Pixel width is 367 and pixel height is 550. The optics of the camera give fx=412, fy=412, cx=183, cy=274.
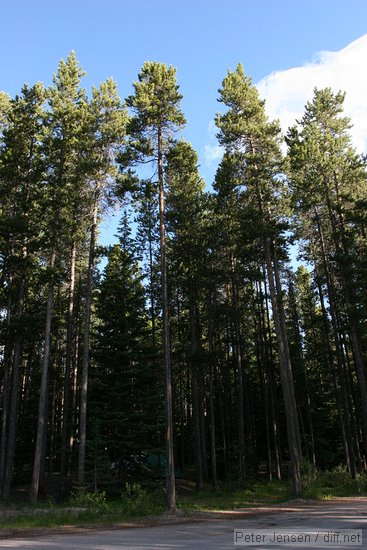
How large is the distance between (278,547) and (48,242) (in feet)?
54.1

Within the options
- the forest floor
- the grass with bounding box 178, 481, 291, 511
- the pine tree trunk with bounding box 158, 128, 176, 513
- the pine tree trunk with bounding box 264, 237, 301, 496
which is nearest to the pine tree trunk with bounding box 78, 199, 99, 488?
the forest floor

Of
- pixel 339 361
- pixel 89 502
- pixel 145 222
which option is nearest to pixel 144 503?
pixel 89 502

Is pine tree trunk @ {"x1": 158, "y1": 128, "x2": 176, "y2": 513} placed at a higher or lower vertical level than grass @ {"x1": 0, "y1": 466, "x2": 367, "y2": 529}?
higher

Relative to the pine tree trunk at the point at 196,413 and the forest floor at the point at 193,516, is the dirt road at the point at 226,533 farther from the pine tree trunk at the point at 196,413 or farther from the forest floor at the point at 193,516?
the pine tree trunk at the point at 196,413

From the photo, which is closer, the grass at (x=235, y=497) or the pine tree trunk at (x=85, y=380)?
the grass at (x=235, y=497)

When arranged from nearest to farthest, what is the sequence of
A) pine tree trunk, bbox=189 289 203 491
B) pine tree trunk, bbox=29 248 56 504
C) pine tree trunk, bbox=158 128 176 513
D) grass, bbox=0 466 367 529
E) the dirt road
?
the dirt road < grass, bbox=0 466 367 529 < pine tree trunk, bbox=158 128 176 513 < pine tree trunk, bbox=29 248 56 504 < pine tree trunk, bbox=189 289 203 491

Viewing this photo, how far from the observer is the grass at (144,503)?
508 inches

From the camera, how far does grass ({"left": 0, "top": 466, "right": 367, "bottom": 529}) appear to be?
42.3ft

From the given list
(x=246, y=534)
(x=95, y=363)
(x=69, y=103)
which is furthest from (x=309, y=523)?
(x=69, y=103)

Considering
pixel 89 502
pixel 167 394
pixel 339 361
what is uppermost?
pixel 339 361

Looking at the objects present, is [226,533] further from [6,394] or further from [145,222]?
[145,222]

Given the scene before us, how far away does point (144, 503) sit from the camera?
14867mm

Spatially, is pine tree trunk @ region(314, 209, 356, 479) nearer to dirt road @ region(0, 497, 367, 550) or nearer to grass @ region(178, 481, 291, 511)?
grass @ region(178, 481, 291, 511)

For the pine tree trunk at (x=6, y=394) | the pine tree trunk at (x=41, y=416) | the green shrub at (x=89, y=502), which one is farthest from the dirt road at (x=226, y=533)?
the pine tree trunk at (x=6, y=394)
